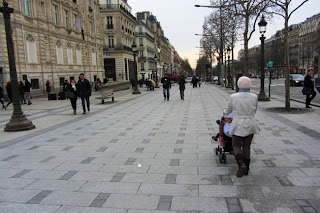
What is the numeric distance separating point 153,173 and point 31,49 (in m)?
24.5

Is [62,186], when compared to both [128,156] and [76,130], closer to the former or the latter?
[128,156]

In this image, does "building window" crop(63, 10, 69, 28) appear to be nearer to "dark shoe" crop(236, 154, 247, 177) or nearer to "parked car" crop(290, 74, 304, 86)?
"parked car" crop(290, 74, 304, 86)

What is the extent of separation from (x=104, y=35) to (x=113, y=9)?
530 centimetres

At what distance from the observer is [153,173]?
4.95 m

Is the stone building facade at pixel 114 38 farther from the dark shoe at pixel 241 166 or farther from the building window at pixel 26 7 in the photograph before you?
the dark shoe at pixel 241 166

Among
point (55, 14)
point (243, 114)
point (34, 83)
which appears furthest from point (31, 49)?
point (243, 114)

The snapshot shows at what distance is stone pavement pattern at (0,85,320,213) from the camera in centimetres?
378

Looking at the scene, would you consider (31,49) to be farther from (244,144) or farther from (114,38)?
(114,38)

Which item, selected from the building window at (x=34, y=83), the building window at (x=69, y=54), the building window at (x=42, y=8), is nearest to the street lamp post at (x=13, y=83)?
the building window at (x=34, y=83)

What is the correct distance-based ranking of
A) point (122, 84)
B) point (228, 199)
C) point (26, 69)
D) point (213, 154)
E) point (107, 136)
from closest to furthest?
point (228, 199), point (213, 154), point (107, 136), point (26, 69), point (122, 84)

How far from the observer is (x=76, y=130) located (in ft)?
30.2

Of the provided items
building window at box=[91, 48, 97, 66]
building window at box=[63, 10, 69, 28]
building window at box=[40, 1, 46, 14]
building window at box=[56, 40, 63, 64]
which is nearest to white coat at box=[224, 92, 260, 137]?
building window at box=[40, 1, 46, 14]

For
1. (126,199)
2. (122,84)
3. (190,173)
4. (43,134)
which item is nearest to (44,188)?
(126,199)

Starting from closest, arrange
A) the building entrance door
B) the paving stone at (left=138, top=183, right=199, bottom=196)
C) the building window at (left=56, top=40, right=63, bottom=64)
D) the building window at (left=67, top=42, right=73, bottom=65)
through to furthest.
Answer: the paving stone at (left=138, top=183, right=199, bottom=196)
the building window at (left=56, top=40, right=63, bottom=64)
the building window at (left=67, top=42, right=73, bottom=65)
the building entrance door
